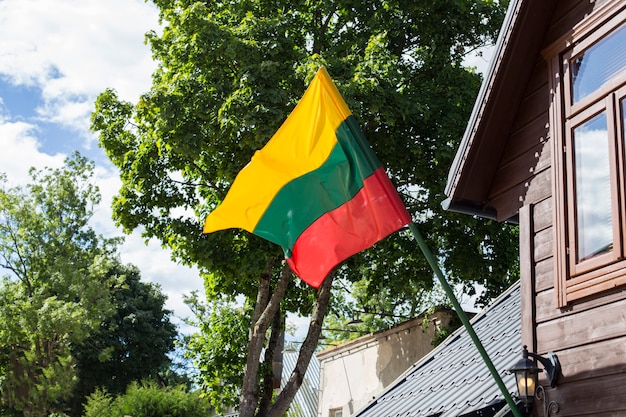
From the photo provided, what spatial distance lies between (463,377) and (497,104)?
298 centimetres

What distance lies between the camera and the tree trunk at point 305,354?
64.6ft

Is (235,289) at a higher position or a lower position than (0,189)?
lower

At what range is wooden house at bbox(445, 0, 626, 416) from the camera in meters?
5.29

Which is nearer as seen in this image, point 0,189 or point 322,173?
point 322,173

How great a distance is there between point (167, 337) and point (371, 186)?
4346 cm

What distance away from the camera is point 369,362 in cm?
2189

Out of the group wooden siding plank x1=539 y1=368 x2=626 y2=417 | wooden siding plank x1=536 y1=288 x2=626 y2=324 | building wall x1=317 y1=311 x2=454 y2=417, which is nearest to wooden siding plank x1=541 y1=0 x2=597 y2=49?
wooden siding plank x1=536 y1=288 x2=626 y2=324

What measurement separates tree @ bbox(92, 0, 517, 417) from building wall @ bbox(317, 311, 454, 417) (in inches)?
52.1

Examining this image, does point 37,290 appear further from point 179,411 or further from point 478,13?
point 478,13

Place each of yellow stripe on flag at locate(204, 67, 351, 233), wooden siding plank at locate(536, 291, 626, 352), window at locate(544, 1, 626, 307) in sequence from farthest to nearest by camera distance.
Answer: yellow stripe on flag at locate(204, 67, 351, 233) → window at locate(544, 1, 626, 307) → wooden siding plank at locate(536, 291, 626, 352)

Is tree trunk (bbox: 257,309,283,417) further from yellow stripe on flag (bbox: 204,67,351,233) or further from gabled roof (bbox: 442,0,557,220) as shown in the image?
yellow stripe on flag (bbox: 204,67,351,233)

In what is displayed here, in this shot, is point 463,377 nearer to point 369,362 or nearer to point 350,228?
point 350,228

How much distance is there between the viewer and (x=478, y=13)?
66.3ft

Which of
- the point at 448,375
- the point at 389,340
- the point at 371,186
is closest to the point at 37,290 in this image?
the point at 389,340
